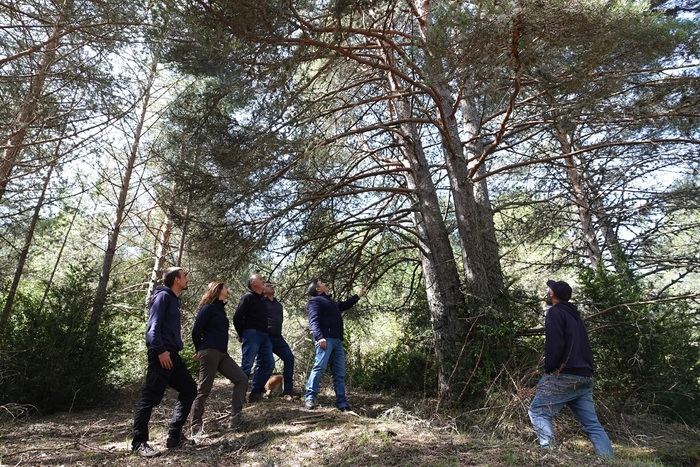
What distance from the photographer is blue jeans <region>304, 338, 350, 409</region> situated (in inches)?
223

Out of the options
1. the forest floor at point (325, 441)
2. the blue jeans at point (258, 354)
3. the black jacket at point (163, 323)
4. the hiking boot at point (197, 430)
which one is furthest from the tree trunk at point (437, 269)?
the black jacket at point (163, 323)

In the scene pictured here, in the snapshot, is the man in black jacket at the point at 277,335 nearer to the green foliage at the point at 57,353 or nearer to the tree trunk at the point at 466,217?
the tree trunk at the point at 466,217

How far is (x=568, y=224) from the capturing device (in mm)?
11141

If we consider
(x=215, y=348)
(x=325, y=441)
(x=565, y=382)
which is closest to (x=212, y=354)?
(x=215, y=348)

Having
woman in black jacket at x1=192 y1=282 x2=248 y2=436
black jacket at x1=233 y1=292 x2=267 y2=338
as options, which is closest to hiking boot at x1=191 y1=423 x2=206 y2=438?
woman in black jacket at x1=192 y1=282 x2=248 y2=436

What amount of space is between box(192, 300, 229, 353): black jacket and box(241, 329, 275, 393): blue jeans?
1229 mm

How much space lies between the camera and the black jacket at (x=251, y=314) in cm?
634

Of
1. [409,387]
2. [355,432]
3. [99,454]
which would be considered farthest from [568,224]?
[99,454]

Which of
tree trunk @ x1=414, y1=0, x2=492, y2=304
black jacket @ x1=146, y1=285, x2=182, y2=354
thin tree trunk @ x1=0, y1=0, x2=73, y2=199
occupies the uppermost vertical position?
thin tree trunk @ x1=0, y1=0, x2=73, y2=199

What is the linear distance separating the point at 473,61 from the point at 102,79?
16.7 feet

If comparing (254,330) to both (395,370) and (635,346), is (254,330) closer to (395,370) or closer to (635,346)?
(395,370)

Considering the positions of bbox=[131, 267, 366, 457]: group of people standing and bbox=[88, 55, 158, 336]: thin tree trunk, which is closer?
bbox=[131, 267, 366, 457]: group of people standing

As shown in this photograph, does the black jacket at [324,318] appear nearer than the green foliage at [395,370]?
Yes

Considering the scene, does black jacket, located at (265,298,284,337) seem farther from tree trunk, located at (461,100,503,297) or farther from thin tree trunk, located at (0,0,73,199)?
thin tree trunk, located at (0,0,73,199)
